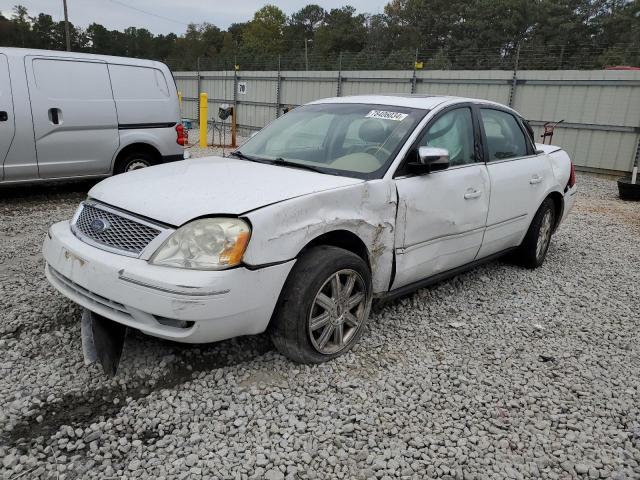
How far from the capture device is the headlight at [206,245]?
254cm

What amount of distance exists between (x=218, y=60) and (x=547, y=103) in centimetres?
1408

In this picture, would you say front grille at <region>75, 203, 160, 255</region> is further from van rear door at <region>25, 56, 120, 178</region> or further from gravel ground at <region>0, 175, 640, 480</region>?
van rear door at <region>25, 56, 120, 178</region>

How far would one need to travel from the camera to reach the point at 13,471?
2.13 metres

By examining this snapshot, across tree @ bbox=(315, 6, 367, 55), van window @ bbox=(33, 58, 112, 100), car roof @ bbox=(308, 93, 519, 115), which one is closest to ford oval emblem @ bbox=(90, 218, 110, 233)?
car roof @ bbox=(308, 93, 519, 115)

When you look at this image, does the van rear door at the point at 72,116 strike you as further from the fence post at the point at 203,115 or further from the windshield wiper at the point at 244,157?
the fence post at the point at 203,115

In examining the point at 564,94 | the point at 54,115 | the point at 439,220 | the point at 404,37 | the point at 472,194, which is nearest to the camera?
the point at 439,220

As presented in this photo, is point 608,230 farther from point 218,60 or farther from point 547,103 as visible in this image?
point 218,60

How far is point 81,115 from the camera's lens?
6688 mm

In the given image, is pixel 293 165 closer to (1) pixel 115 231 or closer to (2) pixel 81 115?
(1) pixel 115 231

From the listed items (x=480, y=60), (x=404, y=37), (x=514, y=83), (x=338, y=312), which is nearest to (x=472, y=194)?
(x=338, y=312)

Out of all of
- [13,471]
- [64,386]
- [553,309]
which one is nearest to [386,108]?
[553,309]

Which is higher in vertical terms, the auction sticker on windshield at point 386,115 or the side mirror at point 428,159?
the auction sticker on windshield at point 386,115

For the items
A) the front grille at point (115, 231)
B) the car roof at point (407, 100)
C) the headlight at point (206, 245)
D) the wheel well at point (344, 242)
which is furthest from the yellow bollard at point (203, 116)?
the headlight at point (206, 245)

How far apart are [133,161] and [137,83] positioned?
109cm
